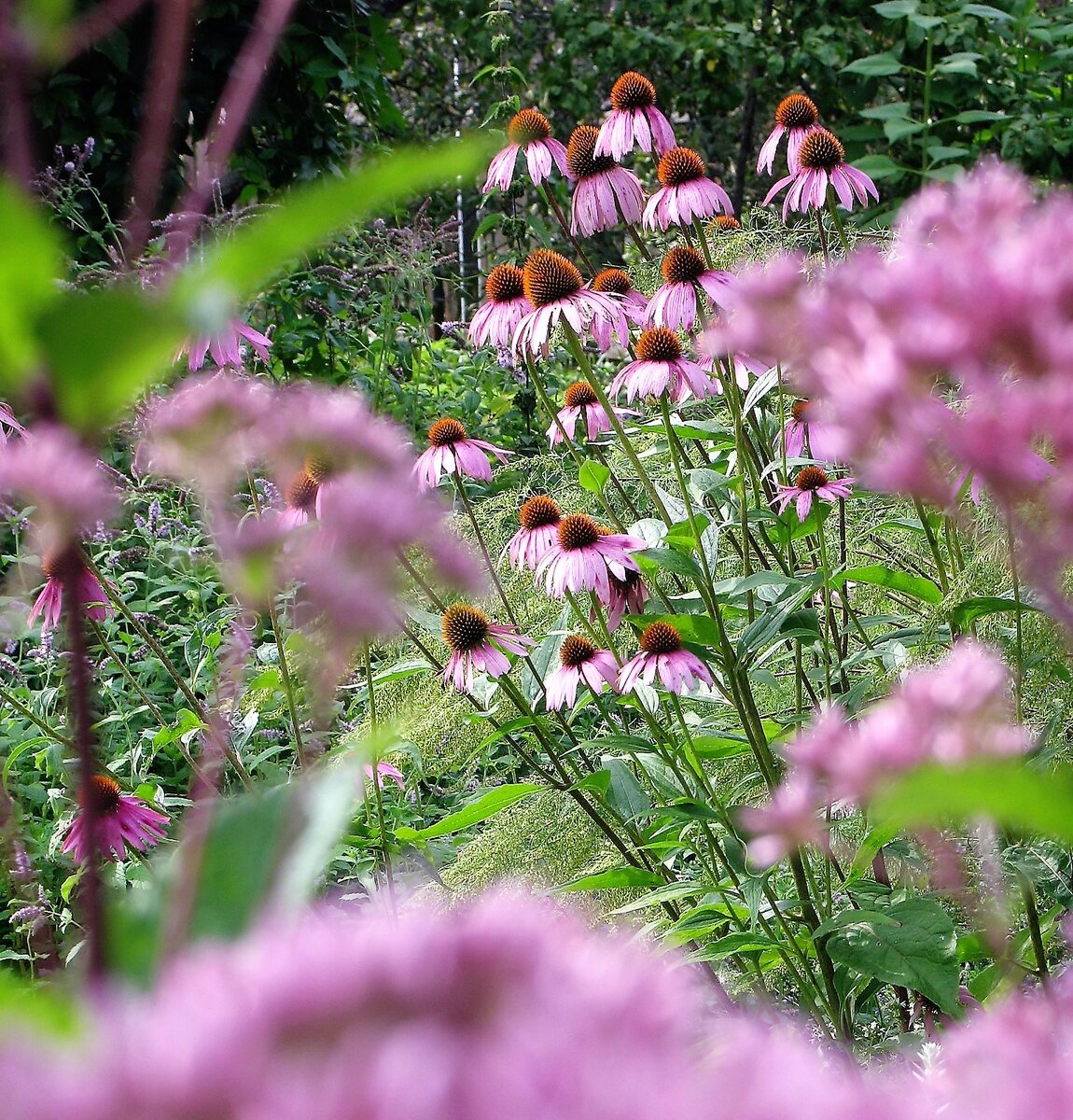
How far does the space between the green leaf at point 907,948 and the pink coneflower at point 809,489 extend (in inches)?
15.8

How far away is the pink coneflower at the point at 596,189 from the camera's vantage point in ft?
4.58

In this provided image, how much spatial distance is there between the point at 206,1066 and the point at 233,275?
16cm

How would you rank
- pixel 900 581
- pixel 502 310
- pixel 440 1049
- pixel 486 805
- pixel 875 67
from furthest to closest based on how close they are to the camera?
pixel 875 67 < pixel 502 310 < pixel 900 581 < pixel 486 805 < pixel 440 1049

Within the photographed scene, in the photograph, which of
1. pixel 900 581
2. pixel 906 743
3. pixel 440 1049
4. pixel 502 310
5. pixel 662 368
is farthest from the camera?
pixel 502 310

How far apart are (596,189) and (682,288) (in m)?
0.23

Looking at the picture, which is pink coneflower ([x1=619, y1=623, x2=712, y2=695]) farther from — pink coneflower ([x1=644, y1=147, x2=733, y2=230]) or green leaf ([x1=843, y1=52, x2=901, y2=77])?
green leaf ([x1=843, y1=52, x2=901, y2=77])

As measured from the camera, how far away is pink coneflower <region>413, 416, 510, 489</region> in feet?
4.16

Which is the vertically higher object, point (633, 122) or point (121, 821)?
point (633, 122)

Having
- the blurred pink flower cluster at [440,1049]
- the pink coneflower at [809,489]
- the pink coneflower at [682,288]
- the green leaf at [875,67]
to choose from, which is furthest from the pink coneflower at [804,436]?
the green leaf at [875,67]

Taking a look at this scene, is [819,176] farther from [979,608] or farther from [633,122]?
[979,608]

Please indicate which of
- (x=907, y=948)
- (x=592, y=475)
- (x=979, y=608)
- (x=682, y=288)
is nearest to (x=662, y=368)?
(x=682, y=288)

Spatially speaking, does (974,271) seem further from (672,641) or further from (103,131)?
(103,131)

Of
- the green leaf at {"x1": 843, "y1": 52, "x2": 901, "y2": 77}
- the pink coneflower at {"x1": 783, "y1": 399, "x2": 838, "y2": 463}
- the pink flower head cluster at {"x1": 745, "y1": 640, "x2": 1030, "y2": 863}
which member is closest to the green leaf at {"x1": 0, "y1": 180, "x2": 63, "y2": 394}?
the pink flower head cluster at {"x1": 745, "y1": 640, "x2": 1030, "y2": 863}

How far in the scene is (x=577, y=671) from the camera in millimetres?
1204
